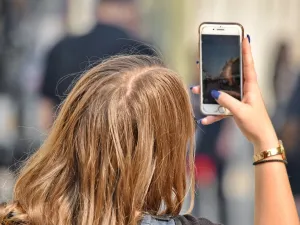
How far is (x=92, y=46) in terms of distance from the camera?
16.1 ft

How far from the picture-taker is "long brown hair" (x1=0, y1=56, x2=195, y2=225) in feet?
5.77

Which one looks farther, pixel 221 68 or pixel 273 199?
pixel 221 68

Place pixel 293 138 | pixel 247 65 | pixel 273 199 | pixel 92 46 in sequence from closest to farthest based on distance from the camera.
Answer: pixel 273 199 < pixel 247 65 < pixel 92 46 < pixel 293 138

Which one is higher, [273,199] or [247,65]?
[247,65]

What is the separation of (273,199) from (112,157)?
1.27 feet

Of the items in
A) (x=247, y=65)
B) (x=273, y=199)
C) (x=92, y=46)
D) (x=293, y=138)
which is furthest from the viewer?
(x=293, y=138)

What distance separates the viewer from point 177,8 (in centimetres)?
516

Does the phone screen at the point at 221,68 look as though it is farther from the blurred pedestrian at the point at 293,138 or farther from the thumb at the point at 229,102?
the blurred pedestrian at the point at 293,138

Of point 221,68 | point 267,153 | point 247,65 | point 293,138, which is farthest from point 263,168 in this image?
point 293,138

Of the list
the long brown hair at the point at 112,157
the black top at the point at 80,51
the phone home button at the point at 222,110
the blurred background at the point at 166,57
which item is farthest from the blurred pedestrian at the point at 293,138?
the long brown hair at the point at 112,157

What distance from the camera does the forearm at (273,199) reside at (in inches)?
68.9

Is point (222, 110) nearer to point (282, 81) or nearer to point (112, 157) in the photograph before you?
point (112, 157)

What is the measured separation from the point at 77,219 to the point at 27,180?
183mm

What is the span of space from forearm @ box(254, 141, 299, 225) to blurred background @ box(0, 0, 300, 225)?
10.5 ft
